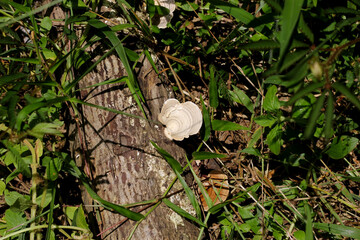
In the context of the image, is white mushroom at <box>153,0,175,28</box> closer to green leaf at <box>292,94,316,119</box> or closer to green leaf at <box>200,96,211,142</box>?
green leaf at <box>200,96,211,142</box>

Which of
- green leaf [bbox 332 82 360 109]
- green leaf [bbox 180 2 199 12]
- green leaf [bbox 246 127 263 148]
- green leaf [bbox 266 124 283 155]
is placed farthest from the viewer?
green leaf [bbox 180 2 199 12]

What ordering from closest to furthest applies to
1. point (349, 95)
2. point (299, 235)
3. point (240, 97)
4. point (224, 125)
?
point (349, 95) → point (299, 235) → point (224, 125) → point (240, 97)

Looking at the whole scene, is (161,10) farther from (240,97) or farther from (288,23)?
(288,23)

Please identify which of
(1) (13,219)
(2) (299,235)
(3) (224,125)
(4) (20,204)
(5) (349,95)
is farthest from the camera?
(3) (224,125)

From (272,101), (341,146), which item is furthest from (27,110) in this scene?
(341,146)

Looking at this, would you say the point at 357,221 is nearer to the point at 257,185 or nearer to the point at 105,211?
the point at 257,185

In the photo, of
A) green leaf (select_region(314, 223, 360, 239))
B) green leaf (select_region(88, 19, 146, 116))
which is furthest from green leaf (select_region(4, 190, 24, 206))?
green leaf (select_region(314, 223, 360, 239))

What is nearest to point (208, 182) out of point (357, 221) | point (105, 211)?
point (105, 211)
